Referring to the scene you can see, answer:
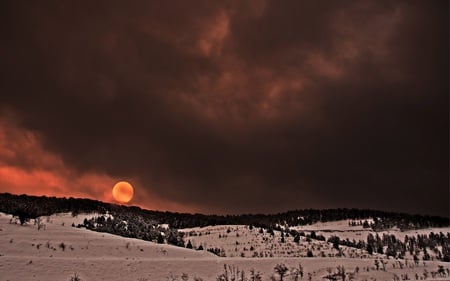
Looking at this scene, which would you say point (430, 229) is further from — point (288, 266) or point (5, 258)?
point (5, 258)

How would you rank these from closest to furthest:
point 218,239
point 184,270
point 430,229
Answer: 1. point 184,270
2. point 218,239
3. point 430,229

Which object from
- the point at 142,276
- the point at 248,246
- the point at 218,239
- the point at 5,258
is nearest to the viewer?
the point at 5,258

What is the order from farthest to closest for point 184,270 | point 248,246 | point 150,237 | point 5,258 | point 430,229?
1. point 430,229
2. point 248,246
3. point 150,237
4. point 184,270
5. point 5,258

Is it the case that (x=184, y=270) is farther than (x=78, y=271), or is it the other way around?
(x=184, y=270)

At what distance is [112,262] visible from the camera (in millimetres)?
45156

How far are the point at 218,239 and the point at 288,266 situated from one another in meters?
53.8

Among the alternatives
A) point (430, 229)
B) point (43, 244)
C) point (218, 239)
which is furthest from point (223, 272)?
point (430, 229)

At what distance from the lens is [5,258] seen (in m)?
39.9

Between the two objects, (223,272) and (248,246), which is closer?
(223,272)

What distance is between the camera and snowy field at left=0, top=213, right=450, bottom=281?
40.3m

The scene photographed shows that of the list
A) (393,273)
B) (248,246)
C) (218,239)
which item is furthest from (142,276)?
(218,239)

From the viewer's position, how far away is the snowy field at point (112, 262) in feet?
132

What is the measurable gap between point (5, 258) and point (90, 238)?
14.6m

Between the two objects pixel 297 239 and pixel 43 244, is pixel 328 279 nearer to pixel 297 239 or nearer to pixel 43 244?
pixel 43 244
